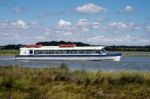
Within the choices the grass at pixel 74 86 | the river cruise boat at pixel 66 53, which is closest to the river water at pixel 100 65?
the river cruise boat at pixel 66 53

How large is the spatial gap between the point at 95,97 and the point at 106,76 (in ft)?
19.8

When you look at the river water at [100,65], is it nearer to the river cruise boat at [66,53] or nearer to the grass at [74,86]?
the river cruise boat at [66,53]

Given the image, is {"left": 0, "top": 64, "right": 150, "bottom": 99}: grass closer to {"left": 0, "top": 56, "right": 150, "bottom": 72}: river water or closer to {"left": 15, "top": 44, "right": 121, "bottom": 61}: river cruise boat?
{"left": 0, "top": 56, "right": 150, "bottom": 72}: river water

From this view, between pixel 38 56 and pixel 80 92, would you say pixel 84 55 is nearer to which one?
pixel 38 56

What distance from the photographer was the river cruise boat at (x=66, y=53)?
254ft

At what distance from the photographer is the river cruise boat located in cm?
7738

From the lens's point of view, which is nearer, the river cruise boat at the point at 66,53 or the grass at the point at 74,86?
the grass at the point at 74,86

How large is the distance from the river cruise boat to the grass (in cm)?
5257

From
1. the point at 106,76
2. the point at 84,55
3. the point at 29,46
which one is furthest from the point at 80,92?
the point at 29,46

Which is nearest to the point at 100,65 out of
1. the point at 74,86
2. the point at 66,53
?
the point at 66,53

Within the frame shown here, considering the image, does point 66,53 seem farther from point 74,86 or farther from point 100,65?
point 74,86

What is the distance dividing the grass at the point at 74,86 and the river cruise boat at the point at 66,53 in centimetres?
5257

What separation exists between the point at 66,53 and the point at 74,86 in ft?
197

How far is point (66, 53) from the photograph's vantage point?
81062 millimetres
